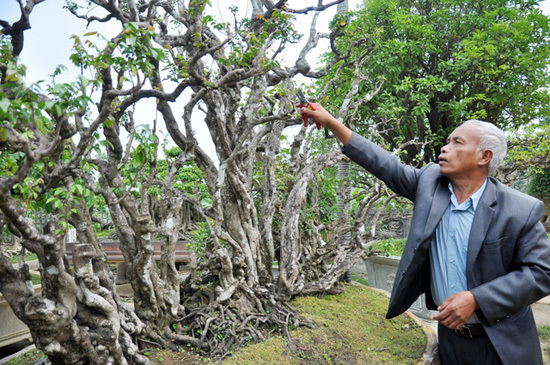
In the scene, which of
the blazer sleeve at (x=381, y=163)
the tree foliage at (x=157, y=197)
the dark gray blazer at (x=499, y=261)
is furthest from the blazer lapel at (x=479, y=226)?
the tree foliage at (x=157, y=197)

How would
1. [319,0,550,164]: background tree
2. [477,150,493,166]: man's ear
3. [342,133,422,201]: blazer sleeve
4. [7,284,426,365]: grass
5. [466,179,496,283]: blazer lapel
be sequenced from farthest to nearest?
[319,0,550,164]: background tree → [7,284,426,365]: grass → [342,133,422,201]: blazer sleeve → [477,150,493,166]: man's ear → [466,179,496,283]: blazer lapel

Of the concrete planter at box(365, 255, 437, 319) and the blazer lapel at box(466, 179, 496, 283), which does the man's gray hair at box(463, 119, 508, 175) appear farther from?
the concrete planter at box(365, 255, 437, 319)

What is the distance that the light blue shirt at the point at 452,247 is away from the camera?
1.96m

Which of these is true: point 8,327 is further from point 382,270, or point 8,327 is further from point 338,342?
point 382,270

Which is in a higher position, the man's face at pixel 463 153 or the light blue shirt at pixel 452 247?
the man's face at pixel 463 153

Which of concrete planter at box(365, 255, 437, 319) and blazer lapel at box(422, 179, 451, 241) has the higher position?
blazer lapel at box(422, 179, 451, 241)

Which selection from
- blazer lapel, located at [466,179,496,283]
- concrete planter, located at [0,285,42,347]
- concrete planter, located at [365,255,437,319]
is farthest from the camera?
concrete planter, located at [365,255,437,319]

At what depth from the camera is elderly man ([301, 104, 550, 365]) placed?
1.78 metres

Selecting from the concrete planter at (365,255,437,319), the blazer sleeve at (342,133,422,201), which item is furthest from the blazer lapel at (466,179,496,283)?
the concrete planter at (365,255,437,319)

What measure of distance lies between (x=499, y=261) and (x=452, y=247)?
22 cm

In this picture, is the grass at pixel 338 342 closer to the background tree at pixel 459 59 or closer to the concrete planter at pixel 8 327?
the concrete planter at pixel 8 327

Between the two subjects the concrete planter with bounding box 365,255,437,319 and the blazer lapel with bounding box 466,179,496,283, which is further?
the concrete planter with bounding box 365,255,437,319

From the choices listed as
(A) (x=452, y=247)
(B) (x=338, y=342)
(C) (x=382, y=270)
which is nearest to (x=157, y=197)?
(B) (x=338, y=342)

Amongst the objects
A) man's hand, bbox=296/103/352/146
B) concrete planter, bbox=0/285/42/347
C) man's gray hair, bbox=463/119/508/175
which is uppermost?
man's hand, bbox=296/103/352/146
